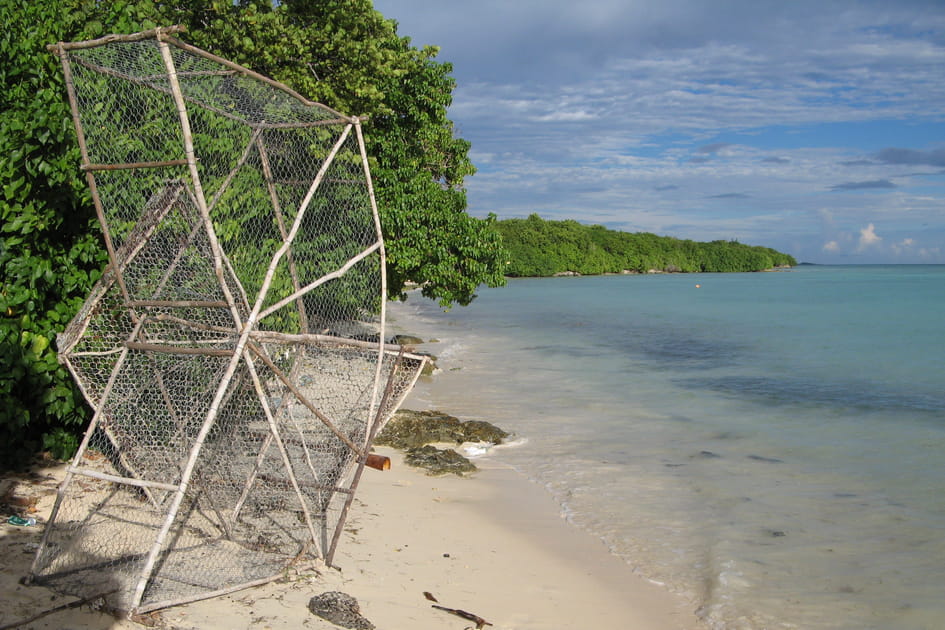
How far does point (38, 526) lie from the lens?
5.30m

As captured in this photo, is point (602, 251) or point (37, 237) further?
point (602, 251)

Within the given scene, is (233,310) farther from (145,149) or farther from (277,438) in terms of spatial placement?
(145,149)

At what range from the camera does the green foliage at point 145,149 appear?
568 cm

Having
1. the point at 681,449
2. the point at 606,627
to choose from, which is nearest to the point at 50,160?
the point at 606,627

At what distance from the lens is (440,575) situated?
19.4ft

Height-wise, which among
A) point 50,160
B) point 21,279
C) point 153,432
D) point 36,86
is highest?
point 36,86

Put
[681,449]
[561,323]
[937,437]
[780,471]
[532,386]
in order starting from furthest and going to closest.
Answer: [561,323]
[532,386]
[937,437]
[681,449]
[780,471]

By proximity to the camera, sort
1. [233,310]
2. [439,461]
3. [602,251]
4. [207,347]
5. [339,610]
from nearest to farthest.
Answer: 1. [233,310]
2. [339,610]
3. [207,347]
4. [439,461]
5. [602,251]

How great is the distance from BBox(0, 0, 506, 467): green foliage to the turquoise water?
11.3 ft

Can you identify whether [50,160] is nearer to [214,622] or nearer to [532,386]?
[214,622]

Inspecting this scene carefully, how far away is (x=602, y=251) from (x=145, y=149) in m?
118

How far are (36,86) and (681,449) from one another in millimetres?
9714

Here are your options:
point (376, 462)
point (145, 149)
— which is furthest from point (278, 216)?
point (376, 462)

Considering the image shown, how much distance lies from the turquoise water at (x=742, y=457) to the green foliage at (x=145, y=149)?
11.3 ft
